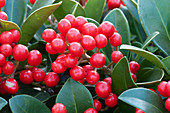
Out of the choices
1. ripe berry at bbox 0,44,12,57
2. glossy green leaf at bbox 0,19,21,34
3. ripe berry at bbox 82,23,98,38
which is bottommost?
ripe berry at bbox 0,44,12,57

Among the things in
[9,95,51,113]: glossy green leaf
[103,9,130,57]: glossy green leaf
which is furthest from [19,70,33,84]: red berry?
[103,9,130,57]: glossy green leaf

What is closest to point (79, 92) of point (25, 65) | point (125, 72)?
point (125, 72)

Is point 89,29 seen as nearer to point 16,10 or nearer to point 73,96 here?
point 73,96

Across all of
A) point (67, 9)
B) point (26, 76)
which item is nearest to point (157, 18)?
point (67, 9)

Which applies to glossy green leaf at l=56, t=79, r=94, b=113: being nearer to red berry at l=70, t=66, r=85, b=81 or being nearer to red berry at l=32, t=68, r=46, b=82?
red berry at l=70, t=66, r=85, b=81

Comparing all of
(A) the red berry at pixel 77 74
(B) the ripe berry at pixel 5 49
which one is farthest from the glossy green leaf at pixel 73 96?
(B) the ripe berry at pixel 5 49

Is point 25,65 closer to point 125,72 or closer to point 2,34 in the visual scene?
point 2,34
